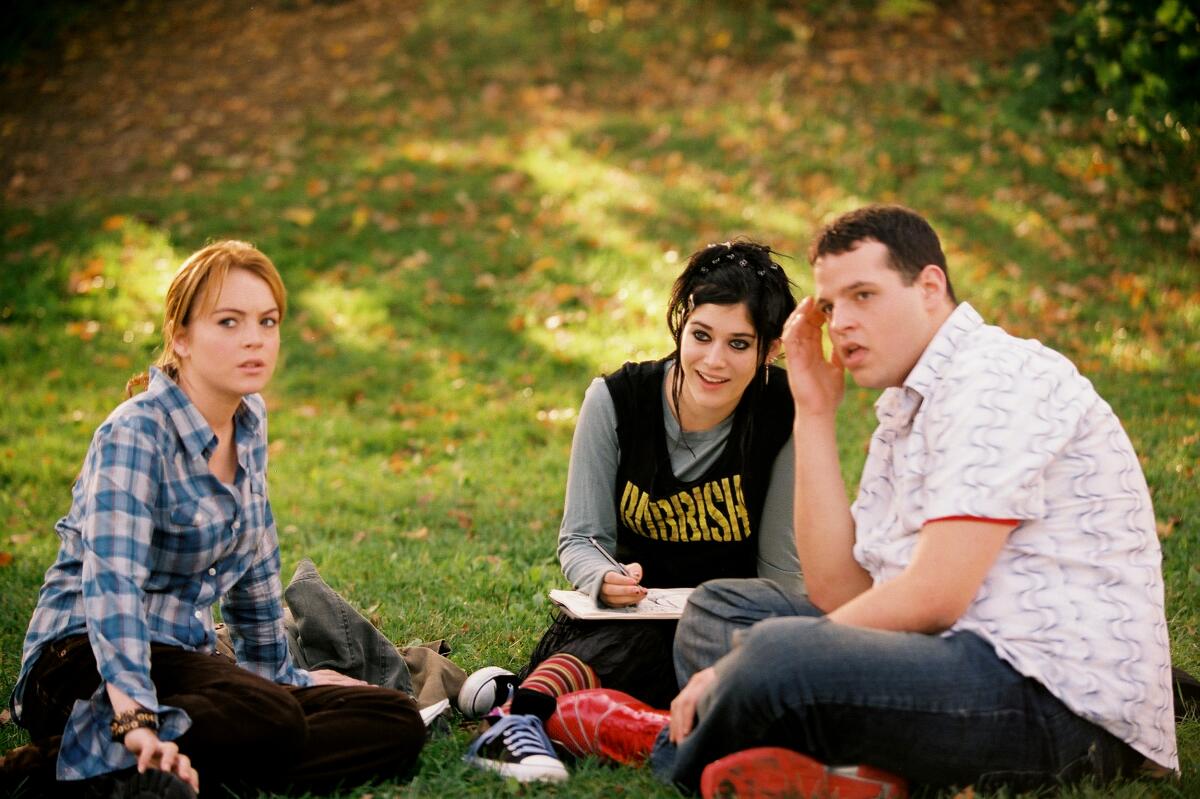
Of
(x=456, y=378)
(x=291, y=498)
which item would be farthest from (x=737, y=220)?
(x=291, y=498)

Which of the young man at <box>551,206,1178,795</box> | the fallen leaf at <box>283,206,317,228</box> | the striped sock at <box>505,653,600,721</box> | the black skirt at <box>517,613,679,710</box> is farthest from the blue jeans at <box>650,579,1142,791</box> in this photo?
the fallen leaf at <box>283,206,317,228</box>

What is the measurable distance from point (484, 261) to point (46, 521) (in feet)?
14.5

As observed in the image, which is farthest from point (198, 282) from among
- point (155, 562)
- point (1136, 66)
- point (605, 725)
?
point (1136, 66)

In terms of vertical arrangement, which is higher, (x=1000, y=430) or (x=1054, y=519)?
(x=1000, y=430)

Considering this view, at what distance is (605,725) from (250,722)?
992 mm

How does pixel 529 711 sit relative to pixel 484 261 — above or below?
below

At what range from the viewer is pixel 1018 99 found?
10789 mm

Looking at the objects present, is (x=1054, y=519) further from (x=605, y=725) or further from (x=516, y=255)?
(x=516, y=255)

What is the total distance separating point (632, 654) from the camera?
3828mm

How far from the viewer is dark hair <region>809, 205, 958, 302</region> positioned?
3037mm

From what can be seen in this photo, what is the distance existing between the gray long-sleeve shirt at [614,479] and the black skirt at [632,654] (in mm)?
309

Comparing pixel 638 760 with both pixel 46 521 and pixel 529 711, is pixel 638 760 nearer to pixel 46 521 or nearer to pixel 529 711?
pixel 529 711

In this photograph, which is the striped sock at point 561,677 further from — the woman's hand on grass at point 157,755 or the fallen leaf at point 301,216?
the fallen leaf at point 301,216

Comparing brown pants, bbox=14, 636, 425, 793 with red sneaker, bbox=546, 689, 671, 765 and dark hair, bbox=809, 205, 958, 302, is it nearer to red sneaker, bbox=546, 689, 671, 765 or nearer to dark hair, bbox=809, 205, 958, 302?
red sneaker, bbox=546, 689, 671, 765
